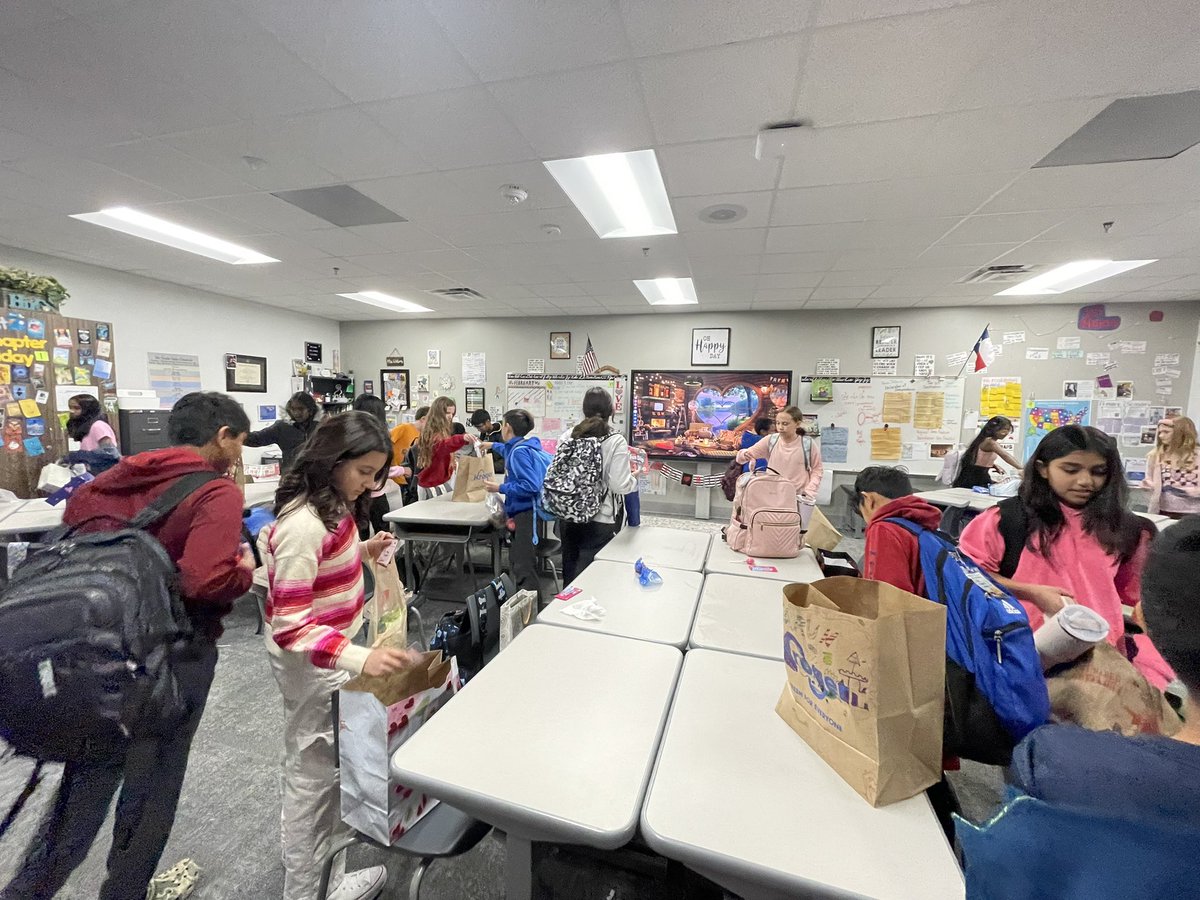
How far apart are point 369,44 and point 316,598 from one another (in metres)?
1.83

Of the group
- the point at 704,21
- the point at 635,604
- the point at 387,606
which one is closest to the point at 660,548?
the point at 635,604

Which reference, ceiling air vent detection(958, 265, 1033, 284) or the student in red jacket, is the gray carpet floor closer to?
the student in red jacket

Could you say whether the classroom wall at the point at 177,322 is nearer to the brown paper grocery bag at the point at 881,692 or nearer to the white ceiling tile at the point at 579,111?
the white ceiling tile at the point at 579,111

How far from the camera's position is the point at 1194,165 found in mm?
2229

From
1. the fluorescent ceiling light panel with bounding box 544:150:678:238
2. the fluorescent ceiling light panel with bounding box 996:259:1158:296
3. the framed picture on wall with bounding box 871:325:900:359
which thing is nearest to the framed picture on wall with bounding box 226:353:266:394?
the fluorescent ceiling light panel with bounding box 544:150:678:238

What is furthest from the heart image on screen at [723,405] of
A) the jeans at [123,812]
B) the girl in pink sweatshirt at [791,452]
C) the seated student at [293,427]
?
the jeans at [123,812]

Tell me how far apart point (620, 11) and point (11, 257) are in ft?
18.2

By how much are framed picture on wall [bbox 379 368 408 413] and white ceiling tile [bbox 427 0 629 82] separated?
5949 millimetres

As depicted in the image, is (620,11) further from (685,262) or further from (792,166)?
(685,262)

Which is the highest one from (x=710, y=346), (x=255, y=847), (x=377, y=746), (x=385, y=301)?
(x=385, y=301)

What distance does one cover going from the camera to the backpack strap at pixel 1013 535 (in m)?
1.52

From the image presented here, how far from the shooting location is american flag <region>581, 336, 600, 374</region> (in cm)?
633

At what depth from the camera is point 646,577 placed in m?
1.94

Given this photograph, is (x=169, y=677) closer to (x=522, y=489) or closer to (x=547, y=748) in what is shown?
(x=547, y=748)
